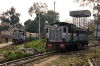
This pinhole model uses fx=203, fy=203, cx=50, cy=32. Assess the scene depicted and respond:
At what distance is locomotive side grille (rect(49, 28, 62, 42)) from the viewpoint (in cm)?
2329

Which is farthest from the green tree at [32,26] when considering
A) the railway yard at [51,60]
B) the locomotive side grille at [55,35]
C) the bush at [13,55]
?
the bush at [13,55]

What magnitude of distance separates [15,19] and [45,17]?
1287 cm

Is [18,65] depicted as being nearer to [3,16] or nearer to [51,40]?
[51,40]

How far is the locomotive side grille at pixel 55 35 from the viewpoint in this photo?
76.4 ft

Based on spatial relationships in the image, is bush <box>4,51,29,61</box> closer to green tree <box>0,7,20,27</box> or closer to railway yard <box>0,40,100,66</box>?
railway yard <box>0,40,100,66</box>

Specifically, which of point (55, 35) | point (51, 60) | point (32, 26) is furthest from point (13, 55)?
point (32, 26)

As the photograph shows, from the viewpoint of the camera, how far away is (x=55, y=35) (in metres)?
23.5

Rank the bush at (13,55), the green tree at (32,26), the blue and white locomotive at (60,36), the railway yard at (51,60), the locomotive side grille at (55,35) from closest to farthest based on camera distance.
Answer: the railway yard at (51,60) < the bush at (13,55) < the blue and white locomotive at (60,36) < the locomotive side grille at (55,35) < the green tree at (32,26)

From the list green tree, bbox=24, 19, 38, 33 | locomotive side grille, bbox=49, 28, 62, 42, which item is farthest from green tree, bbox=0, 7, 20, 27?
locomotive side grille, bbox=49, 28, 62, 42

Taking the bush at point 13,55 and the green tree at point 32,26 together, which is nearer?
the bush at point 13,55

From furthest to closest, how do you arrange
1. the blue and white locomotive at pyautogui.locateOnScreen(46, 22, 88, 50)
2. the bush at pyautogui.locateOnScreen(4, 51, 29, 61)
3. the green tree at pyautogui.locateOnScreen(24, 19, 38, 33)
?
1. the green tree at pyautogui.locateOnScreen(24, 19, 38, 33)
2. the blue and white locomotive at pyautogui.locateOnScreen(46, 22, 88, 50)
3. the bush at pyautogui.locateOnScreen(4, 51, 29, 61)

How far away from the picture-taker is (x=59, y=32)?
76.6ft

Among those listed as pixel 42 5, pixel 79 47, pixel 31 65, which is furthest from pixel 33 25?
pixel 31 65

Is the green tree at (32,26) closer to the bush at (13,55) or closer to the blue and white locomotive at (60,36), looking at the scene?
the blue and white locomotive at (60,36)
